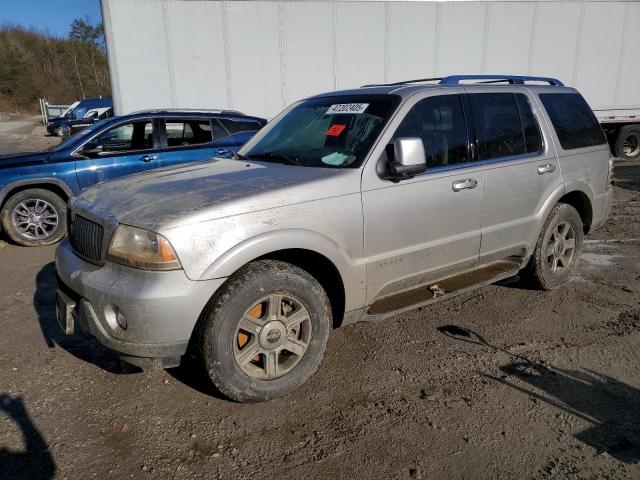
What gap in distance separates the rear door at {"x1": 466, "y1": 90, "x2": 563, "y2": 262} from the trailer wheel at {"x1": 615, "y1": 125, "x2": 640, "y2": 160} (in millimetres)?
10371

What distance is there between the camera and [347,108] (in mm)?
3730

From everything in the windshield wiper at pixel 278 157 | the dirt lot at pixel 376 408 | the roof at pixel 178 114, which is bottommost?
the dirt lot at pixel 376 408

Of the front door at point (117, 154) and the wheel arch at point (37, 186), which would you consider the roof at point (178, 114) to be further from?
the wheel arch at point (37, 186)

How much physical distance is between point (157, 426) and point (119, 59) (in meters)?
7.62

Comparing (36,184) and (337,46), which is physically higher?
(337,46)

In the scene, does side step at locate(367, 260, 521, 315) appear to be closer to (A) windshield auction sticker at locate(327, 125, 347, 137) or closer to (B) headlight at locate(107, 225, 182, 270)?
(A) windshield auction sticker at locate(327, 125, 347, 137)

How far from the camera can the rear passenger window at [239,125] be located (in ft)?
23.9

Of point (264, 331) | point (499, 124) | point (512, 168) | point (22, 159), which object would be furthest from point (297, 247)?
point (22, 159)

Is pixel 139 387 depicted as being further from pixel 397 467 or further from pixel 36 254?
pixel 36 254

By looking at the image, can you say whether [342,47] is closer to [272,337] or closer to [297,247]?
[297,247]

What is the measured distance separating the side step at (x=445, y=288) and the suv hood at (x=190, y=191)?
0.94 m

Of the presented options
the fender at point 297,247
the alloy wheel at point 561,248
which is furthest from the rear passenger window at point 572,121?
the fender at point 297,247

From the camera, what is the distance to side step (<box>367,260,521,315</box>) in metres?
3.46

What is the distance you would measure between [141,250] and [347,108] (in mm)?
1887
